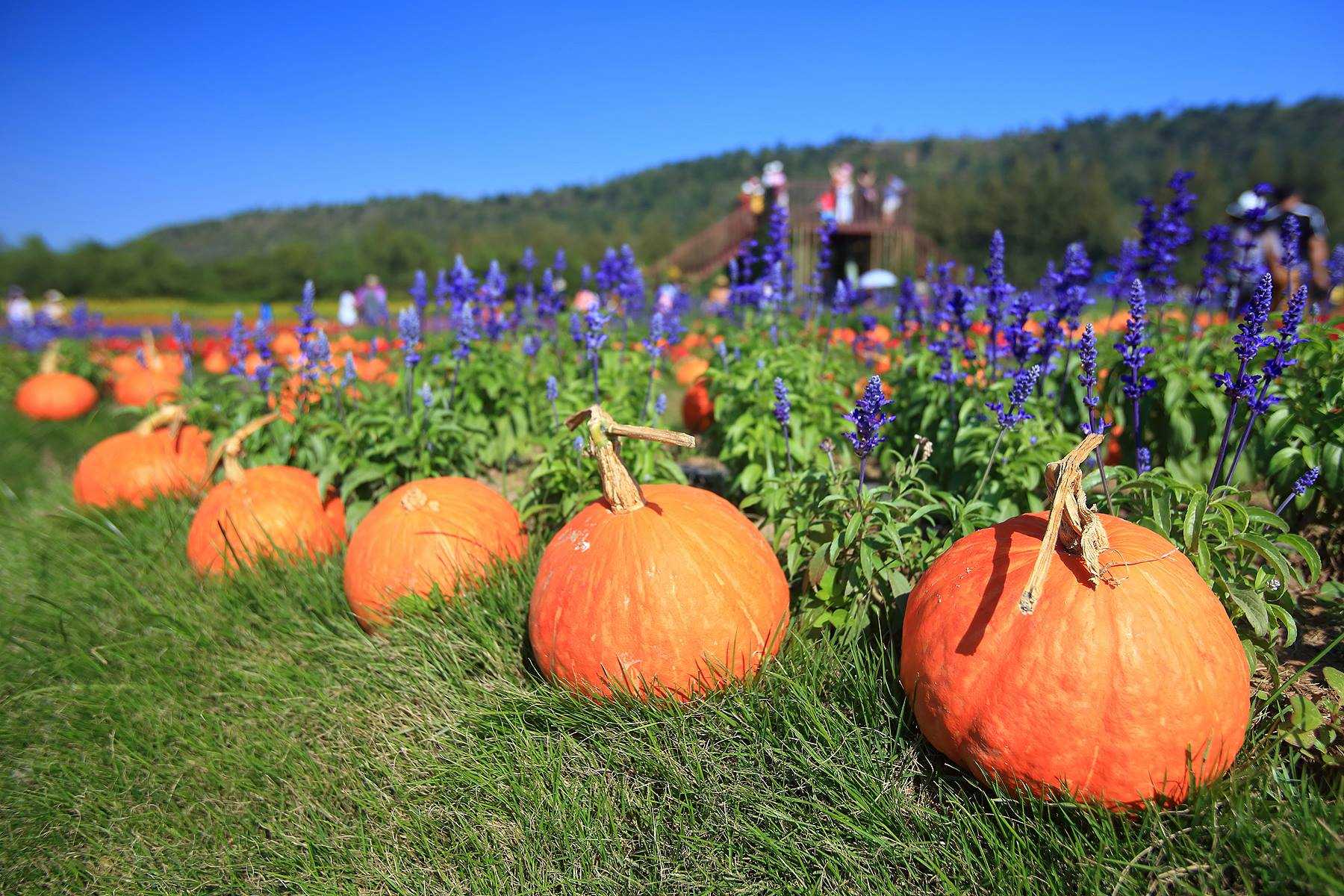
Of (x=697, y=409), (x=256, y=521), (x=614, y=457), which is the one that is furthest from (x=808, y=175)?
(x=614, y=457)

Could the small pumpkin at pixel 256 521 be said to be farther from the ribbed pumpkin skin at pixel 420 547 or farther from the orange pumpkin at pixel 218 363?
the orange pumpkin at pixel 218 363

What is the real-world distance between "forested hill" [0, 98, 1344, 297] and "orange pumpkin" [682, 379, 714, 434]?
122 ft

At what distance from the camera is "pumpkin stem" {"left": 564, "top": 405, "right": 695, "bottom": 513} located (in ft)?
7.98

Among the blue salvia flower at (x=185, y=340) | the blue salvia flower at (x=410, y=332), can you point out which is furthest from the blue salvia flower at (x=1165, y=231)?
the blue salvia flower at (x=185, y=340)

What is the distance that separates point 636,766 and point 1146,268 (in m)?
3.56

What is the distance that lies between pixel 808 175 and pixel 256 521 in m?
96.0

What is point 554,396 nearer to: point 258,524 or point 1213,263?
point 258,524

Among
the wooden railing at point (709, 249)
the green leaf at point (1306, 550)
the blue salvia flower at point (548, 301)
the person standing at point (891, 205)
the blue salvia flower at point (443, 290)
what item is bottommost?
the green leaf at point (1306, 550)

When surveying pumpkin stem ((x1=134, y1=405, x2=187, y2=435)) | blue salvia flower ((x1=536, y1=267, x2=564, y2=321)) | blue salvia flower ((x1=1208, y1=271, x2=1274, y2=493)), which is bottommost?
pumpkin stem ((x1=134, y1=405, x2=187, y2=435))

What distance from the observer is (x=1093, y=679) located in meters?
1.75

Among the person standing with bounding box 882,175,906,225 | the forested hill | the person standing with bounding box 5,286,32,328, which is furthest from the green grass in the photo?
the forested hill

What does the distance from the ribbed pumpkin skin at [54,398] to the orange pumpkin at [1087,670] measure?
8.72 m

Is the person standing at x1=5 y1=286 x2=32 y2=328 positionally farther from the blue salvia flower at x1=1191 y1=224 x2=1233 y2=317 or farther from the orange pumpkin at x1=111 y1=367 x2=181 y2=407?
the blue salvia flower at x1=1191 y1=224 x2=1233 y2=317

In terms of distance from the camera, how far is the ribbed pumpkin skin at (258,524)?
137 inches
